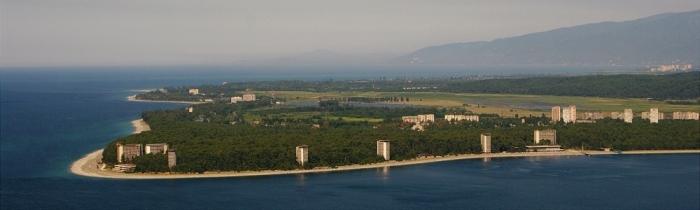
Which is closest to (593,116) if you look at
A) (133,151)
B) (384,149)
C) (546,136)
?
(546,136)

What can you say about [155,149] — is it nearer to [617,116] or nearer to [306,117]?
[306,117]

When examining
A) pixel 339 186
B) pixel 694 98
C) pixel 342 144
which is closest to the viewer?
pixel 339 186

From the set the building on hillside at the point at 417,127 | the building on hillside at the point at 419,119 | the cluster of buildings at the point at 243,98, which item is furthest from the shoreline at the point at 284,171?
the cluster of buildings at the point at 243,98

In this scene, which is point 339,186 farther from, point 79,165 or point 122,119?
point 122,119

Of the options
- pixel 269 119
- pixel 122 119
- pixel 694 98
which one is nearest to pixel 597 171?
pixel 269 119

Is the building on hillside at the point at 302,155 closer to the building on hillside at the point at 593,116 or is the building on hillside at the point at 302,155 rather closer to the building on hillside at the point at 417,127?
the building on hillside at the point at 417,127
